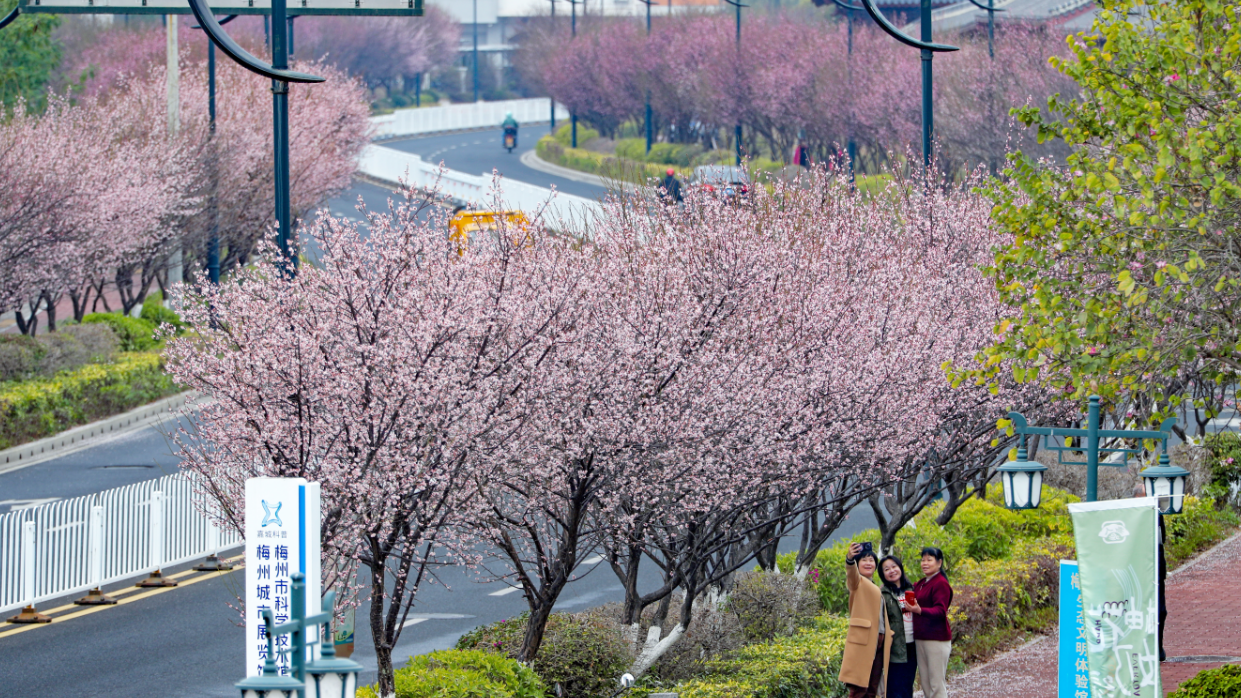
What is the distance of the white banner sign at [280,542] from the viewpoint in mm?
7211

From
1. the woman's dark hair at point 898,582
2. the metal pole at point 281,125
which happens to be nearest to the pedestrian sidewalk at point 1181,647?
the woman's dark hair at point 898,582

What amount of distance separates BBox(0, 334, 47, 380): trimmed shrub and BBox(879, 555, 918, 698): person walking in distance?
60.9ft

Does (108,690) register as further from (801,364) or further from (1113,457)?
(1113,457)

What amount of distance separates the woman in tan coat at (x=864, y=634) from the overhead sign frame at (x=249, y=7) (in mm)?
6762

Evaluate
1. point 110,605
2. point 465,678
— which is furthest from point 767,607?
point 110,605

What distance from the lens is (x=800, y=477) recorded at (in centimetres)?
1156

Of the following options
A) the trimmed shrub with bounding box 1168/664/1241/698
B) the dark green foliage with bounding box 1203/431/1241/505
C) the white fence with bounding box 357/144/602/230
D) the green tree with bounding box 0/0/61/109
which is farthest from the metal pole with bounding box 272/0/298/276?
the green tree with bounding box 0/0/61/109

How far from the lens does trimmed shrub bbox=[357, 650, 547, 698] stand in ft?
32.6

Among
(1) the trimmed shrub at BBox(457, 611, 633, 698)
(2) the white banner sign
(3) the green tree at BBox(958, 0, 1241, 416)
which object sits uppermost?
(3) the green tree at BBox(958, 0, 1241, 416)

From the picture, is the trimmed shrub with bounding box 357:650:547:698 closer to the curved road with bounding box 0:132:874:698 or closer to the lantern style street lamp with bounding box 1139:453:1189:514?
the curved road with bounding box 0:132:874:698

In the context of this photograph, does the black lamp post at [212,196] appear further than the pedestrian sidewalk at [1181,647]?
Yes

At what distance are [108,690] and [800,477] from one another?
6264mm

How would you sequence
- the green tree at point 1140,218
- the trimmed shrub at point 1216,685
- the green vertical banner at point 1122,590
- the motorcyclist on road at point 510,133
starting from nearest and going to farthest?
the green vertical banner at point 1122,590, the trimmed shrub at point 1216,685, the green tree at point 1140,218, the motorcyclist on road at point 510,133

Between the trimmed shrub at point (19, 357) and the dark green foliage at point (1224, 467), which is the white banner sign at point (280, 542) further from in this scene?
the trimmed shrub at point (19, 357)
